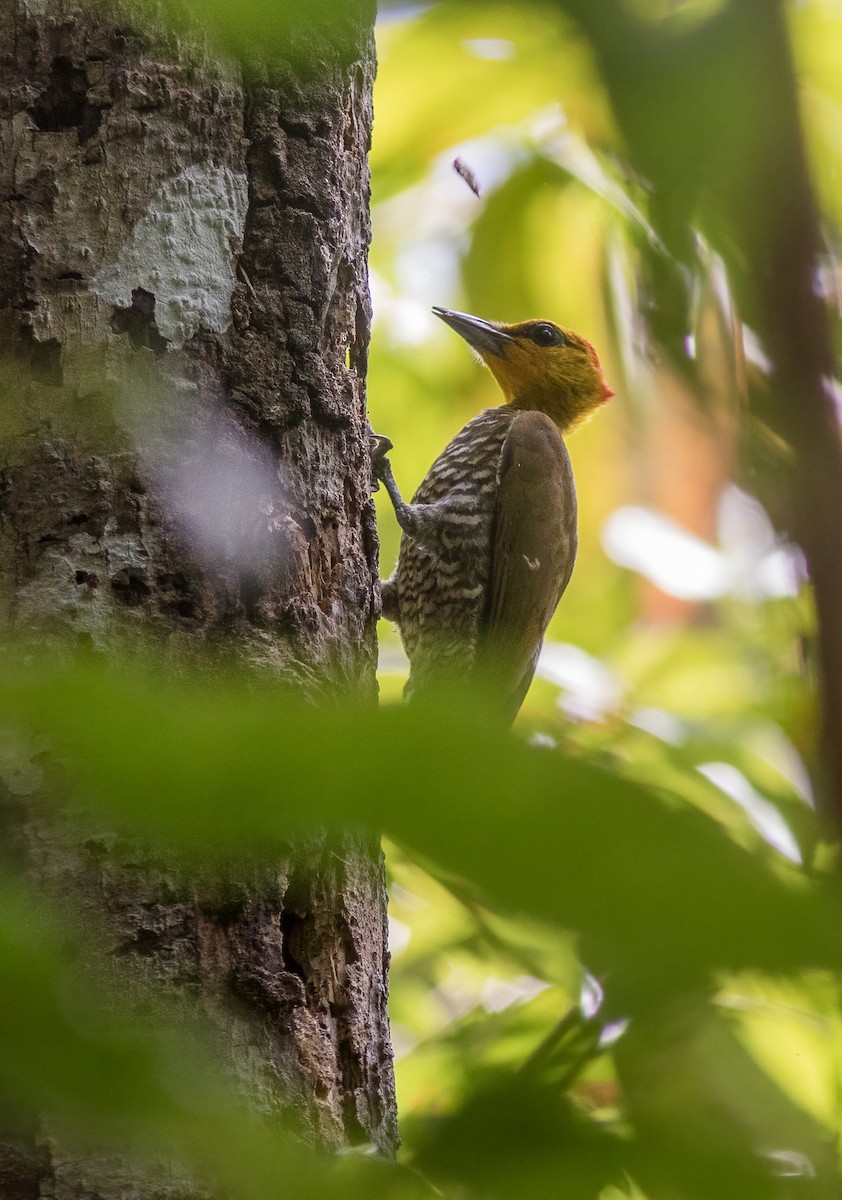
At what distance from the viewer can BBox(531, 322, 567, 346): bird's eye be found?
4.38 m

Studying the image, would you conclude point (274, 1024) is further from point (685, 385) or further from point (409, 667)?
point (409, 667)

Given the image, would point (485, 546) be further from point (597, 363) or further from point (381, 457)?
point (597, 363)

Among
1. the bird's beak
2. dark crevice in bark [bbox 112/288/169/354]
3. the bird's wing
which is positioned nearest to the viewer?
dark crevice in bark [bbox 112/288/169/354]

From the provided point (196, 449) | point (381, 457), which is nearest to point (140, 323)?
point (196, 449)

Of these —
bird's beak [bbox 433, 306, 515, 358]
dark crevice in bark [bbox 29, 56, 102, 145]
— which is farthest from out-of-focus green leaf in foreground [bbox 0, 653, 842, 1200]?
bird's beak [bbox 433, 306, 515, 358]

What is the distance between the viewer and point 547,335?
4.41 m

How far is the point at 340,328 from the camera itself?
6.56 feet

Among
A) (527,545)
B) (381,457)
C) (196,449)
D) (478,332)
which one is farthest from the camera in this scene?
(478,332)

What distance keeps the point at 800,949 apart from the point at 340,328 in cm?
177

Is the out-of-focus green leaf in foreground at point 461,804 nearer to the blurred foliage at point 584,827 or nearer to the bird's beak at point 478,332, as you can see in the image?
the blurred foliage at point 584,827

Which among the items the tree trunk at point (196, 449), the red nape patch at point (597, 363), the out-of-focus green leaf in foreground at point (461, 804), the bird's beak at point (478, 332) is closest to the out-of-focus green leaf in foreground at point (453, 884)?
the out-of-focus green leaf in foreground at point (461, 804)

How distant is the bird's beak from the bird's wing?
0.37 meters

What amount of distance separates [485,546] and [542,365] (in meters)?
0.95

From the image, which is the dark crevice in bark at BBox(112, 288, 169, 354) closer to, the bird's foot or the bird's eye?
the bird's foot
